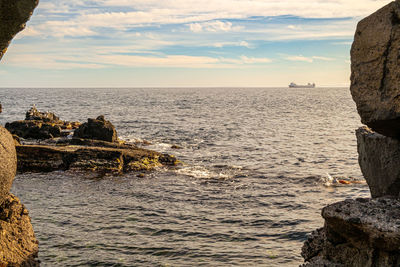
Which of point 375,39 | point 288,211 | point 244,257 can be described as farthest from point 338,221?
point 288,211

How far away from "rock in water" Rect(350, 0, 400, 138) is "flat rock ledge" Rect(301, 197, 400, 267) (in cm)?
175

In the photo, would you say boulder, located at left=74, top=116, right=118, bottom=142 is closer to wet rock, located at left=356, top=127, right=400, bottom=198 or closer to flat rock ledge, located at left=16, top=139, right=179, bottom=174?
flat rock ledge, located at left=16, top=139, right=179, bottom=174

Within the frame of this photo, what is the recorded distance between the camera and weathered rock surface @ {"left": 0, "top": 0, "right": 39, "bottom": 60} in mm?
8328

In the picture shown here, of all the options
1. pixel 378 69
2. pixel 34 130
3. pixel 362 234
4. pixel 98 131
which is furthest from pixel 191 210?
pixel 34 130

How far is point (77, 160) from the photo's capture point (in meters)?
26.1

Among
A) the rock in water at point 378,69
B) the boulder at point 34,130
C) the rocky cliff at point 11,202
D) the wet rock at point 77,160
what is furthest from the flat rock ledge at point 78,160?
the rock in water at point 378,69

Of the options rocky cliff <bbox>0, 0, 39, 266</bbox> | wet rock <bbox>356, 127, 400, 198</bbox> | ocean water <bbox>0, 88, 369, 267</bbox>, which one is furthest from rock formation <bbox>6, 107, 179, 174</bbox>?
wet rock <bbox>356, 127, 400, 198</bbox>

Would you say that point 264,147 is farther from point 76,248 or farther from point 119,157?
point 76,248

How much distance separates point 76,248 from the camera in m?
13.9

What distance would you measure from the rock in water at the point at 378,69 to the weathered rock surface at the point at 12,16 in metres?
7.22

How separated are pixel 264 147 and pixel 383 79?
3130cm

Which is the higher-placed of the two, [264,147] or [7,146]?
[7,146]

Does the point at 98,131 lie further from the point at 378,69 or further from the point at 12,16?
the point at 378,69

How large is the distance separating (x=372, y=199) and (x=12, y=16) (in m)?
8.71
